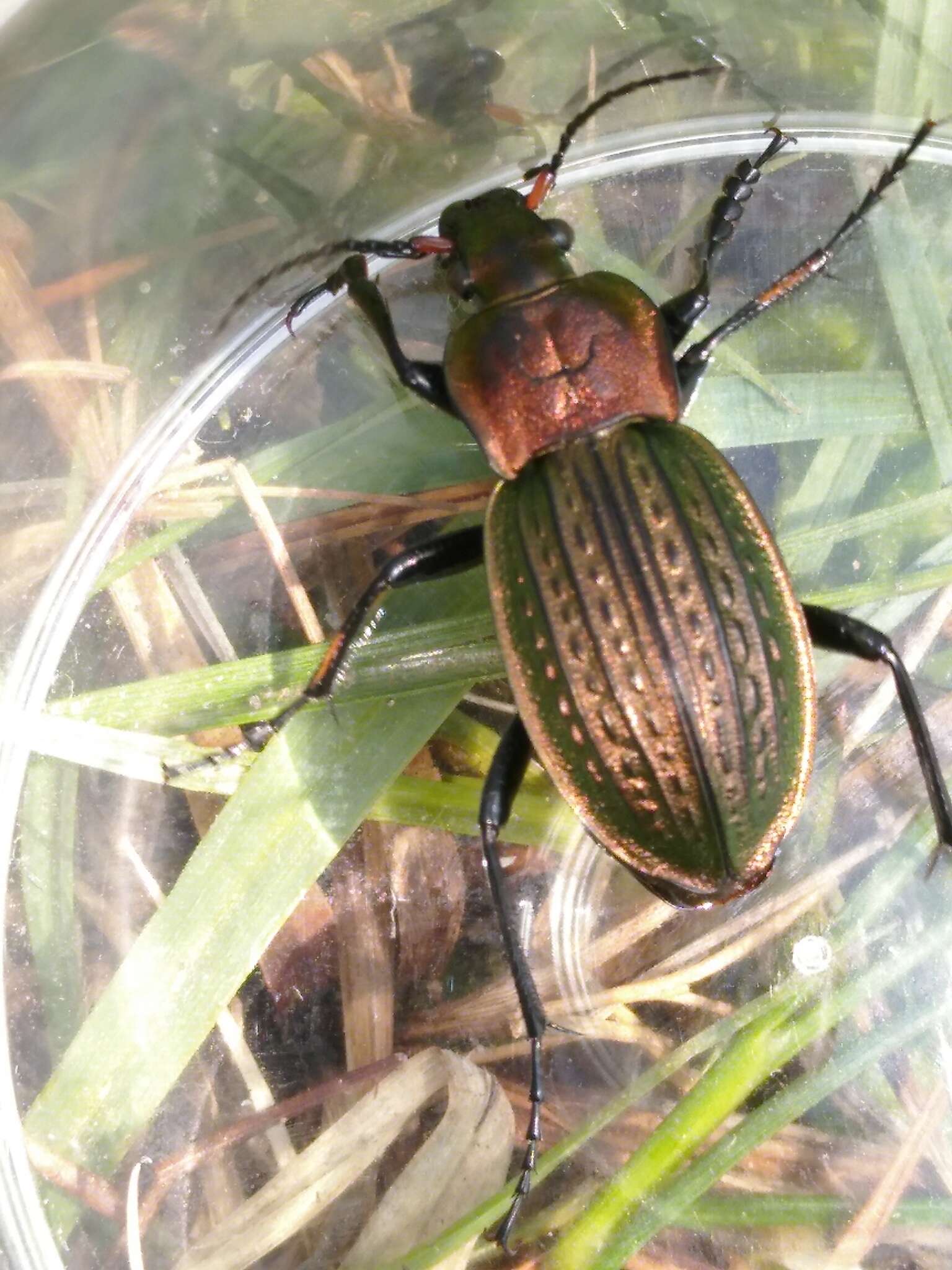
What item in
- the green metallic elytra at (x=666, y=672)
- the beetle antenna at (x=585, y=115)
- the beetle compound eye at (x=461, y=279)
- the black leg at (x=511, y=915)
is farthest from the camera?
the beetle antenna at (x=585, y=115)

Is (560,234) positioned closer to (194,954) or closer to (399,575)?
(399,575)

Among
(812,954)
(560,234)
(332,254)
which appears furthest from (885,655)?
(332,254)

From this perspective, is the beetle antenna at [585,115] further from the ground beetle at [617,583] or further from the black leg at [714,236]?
the black leg at [714,236]

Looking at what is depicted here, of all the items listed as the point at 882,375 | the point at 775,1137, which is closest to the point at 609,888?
the point at 775,1137

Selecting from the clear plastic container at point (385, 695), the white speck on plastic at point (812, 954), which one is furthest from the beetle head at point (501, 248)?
the white speck on plastic at point (812, 954)

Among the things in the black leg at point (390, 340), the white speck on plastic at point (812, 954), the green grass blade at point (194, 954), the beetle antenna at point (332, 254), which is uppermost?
the beetle antenna at point (332, 254)

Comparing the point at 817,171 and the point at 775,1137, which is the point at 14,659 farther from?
the point at 817,171
